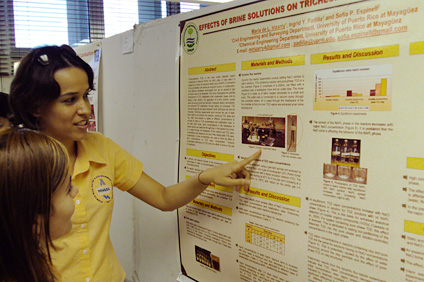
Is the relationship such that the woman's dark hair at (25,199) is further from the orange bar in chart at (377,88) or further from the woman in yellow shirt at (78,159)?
the orange bar in chart at (377,88)

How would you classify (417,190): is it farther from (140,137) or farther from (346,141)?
(140,137)

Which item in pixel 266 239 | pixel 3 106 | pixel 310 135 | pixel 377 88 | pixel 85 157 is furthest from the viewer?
pixel 3 106

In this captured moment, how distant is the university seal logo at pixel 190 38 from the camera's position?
46.0 inches

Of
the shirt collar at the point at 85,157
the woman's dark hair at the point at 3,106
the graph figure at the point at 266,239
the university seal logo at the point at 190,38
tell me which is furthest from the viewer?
the woman's dark hair at the point at 3,106

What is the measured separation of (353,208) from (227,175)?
1.28 ft

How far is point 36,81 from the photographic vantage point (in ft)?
3.26

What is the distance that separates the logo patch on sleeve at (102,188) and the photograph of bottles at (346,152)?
74 centimetres

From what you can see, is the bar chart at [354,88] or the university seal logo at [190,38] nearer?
the bar chart at [354,88]

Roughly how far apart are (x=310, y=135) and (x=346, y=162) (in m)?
0.12

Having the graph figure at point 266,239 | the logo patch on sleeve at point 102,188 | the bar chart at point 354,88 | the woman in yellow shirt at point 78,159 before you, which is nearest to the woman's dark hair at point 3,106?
the woman in yellow shirt at point 78,159

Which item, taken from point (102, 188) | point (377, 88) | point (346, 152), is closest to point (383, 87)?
point (377, 88)

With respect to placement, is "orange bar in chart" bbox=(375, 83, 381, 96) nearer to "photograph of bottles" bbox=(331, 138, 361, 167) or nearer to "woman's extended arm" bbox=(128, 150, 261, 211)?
"photograph of bottles" bbox=(331, 138, 361, 167)

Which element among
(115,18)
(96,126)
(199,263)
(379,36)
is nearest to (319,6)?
(379,36)

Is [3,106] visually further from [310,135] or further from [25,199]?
[310,135]
